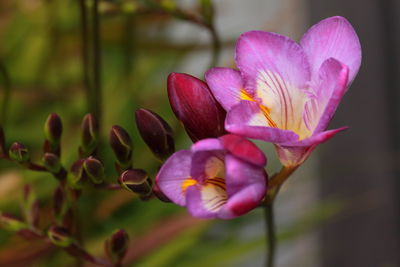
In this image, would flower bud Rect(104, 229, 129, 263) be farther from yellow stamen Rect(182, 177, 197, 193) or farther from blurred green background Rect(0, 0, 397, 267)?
blurred green background Rect(0, 0, 397, 267)

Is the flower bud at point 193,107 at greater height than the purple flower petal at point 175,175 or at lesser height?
greater

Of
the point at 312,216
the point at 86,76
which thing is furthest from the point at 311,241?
the point at 86,76

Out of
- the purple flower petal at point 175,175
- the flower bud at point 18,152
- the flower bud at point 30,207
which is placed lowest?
the flower bud at point 30,207

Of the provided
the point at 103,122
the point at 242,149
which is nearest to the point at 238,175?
the point at 242,149

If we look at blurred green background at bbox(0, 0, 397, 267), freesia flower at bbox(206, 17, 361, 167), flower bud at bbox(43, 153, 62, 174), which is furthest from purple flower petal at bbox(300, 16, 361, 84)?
blurred green background at bbox(0, 0, 397, 267)

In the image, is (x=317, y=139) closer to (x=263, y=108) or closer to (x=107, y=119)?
(x=263, y=108)

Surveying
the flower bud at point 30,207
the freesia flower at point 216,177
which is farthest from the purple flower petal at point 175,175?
the flower bud at point 30,207

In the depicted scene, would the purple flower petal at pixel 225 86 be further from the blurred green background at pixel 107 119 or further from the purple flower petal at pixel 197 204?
the blurred green background at pixel 107 119
